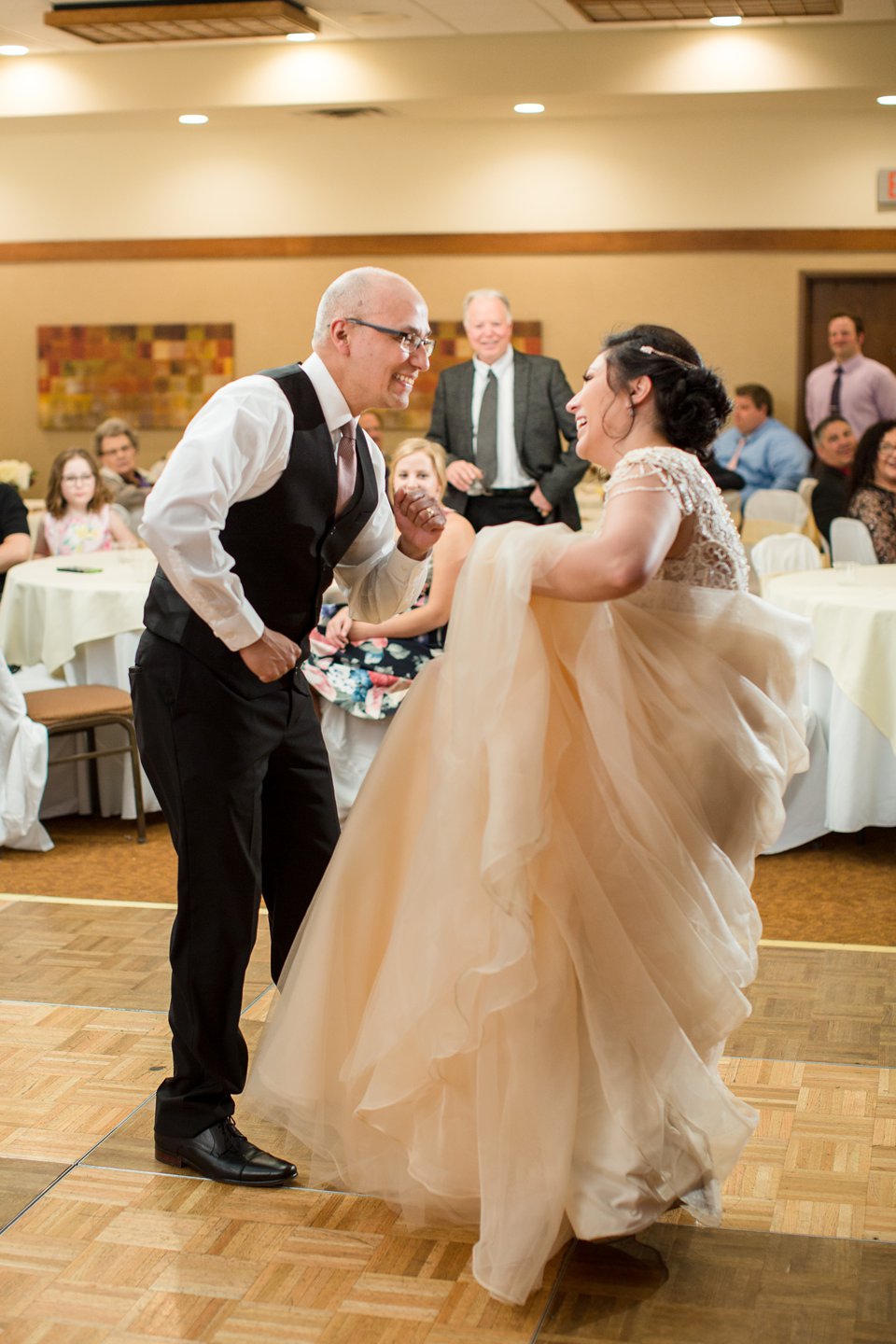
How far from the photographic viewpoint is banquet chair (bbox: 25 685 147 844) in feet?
15.6

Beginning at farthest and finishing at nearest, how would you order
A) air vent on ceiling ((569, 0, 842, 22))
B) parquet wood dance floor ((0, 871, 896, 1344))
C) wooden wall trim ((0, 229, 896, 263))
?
wooden wall trim ((0, 229, 896, 263)) → air vent on ceiling ((569, 0, 842, 22)) → parquet wood dance floor ((0, 871, 896, 1344))

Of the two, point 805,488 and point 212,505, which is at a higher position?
point 212,505

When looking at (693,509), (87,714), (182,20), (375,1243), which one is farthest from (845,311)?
(375,1243)

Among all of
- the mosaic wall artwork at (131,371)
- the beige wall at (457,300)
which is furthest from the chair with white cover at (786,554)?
the mosaic wall artwork at (131,371)

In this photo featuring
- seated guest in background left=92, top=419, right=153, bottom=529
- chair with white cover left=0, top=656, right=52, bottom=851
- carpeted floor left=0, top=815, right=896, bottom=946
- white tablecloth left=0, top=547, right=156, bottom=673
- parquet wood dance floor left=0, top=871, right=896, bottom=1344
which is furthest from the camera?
seated guest in background left=92, top=419, right=153, bottom=529

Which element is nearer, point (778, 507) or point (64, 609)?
point (64, 609)

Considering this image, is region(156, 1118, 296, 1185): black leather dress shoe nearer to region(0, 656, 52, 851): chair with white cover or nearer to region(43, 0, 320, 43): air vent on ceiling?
region(0, 656, 52, 851): chair with white cover

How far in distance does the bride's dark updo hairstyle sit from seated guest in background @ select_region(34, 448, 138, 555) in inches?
187

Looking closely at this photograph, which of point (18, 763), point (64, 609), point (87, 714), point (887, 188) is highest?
point (887, 188)

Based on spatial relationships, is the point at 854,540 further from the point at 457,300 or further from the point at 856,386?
the point at 457,300

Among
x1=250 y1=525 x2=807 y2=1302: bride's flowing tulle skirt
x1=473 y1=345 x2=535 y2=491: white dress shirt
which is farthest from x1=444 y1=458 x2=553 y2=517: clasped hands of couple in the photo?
x1=250 y1=525 x2=807 y2=1302: bride's flowing tulle skirt

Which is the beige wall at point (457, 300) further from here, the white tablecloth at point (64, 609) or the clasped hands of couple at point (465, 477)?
the white tablecloth at point (64, 609)

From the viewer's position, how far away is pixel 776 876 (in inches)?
179

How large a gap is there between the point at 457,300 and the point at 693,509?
8105mm
